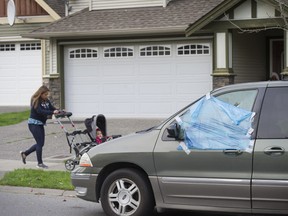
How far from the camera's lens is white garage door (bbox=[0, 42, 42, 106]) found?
24016mm

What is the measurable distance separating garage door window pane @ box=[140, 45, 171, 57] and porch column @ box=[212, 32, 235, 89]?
6.96ft

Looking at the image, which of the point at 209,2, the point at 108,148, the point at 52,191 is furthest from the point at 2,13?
the point at 108,148

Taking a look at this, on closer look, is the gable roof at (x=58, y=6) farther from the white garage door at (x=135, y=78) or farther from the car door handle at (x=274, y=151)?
the car door handle at (x=274, y=151)

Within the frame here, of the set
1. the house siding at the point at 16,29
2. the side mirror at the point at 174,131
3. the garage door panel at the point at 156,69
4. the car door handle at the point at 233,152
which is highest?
the house siding at the point at 16,29

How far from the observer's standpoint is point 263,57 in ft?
66.0

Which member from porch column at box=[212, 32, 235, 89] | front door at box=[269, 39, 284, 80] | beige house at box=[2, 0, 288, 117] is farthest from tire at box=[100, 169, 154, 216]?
front door at box=[269, 39, 284, 80]

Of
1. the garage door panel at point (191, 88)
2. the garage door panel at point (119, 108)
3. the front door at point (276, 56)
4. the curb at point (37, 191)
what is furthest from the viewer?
the front door at point (276, 56)

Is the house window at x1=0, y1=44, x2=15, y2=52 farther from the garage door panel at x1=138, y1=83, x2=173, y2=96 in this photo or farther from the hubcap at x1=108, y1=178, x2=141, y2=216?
the hubcap at x1=108, y1=178, x2=141, y2=216

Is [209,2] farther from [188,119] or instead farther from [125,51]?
[188,119]

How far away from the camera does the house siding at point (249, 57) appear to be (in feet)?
59.3

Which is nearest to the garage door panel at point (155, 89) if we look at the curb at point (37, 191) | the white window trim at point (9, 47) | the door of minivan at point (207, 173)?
the white window trim at point (9, 47)

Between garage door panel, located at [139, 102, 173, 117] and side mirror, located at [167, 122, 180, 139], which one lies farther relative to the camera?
garage door panel, located at [139, 102, 173, 117]

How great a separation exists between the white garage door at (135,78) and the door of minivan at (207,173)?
11.6 metres

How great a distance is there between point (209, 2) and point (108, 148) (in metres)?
13.0
